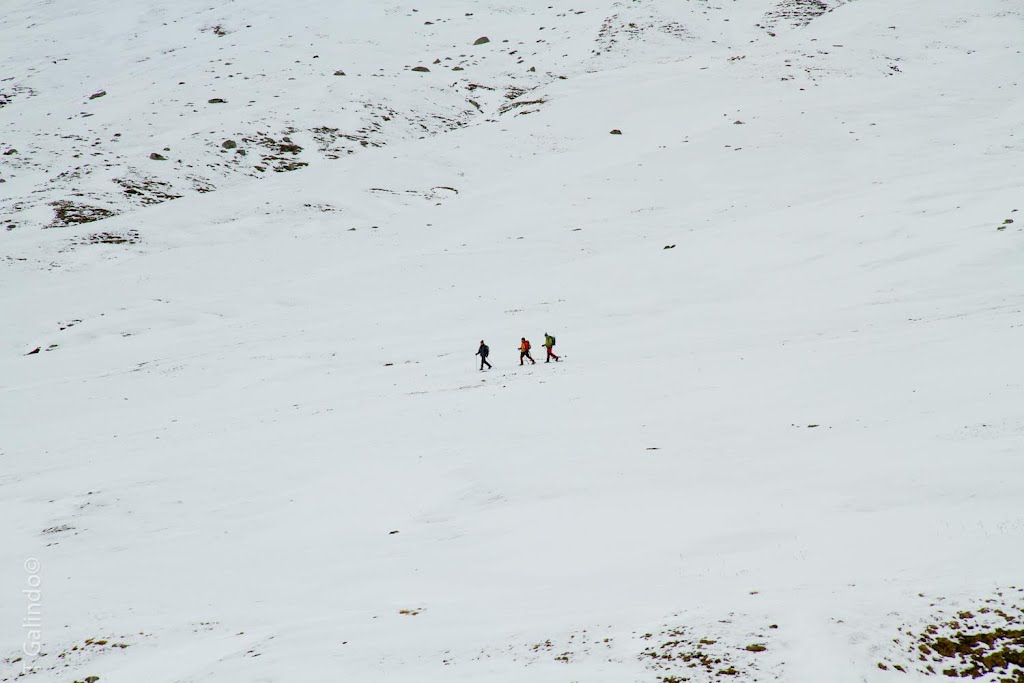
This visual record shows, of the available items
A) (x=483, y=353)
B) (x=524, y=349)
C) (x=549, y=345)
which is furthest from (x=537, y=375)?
(x=483, y=353)

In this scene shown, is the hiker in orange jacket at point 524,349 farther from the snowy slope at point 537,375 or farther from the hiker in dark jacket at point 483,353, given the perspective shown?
the snowy slope at point 537,375

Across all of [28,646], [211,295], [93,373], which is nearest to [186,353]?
[93,373]

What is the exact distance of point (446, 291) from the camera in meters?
35.6

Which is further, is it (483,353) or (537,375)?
(483,353)

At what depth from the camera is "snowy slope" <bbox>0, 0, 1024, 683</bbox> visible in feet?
31.9

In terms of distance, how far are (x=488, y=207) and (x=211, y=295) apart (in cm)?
1857

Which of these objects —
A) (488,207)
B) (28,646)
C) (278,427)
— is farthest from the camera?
(488,207)

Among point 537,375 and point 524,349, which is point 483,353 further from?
point 537,375

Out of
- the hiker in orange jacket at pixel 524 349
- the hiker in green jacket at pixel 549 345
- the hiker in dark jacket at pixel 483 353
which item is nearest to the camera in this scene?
the hiker in green jacket at pixel 549 345

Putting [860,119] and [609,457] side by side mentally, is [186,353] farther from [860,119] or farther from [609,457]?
[860,119]

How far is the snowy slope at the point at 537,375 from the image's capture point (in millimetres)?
9727

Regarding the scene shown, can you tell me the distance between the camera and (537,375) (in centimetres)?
2361

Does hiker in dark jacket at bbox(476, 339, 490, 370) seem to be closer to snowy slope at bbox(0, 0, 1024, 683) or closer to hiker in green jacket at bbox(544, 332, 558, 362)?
snowy slope at bbox(0, 0, 1024, 683)

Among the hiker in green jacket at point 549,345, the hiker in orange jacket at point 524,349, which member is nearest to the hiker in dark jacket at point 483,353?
the hiker in orange jacket at point 524,349
